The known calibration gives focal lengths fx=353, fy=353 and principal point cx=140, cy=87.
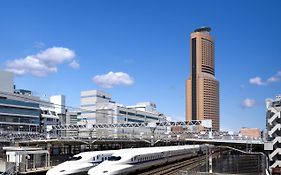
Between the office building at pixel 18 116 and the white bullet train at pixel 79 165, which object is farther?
the office building at pixel 18 116

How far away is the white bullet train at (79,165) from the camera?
39.2 meters

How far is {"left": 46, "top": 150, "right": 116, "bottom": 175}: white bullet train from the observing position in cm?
3918

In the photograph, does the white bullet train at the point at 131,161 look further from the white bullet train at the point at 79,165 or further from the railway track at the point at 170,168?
the white bullet train at the point at 79,165

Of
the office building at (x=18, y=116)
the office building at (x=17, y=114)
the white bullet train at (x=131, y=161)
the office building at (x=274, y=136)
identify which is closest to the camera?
the white bullet train at (x=131, y=161)

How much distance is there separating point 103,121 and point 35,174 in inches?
5862

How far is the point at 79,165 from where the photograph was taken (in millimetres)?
40656

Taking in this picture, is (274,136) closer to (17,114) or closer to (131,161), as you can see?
(131,161)

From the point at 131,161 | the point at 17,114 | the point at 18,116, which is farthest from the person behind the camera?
the point at 18,116

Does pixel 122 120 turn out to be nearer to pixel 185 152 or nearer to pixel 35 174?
pixel 185 152

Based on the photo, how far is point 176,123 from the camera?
12006 centimetres

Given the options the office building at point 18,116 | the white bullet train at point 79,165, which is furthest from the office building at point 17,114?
the white bullet train at point 79,165

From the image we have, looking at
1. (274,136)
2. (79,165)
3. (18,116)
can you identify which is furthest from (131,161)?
(18,116)

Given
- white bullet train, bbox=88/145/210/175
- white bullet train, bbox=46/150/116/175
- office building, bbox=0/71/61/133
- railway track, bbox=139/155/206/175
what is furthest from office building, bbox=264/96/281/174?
office building, bbox=0/71/61/133

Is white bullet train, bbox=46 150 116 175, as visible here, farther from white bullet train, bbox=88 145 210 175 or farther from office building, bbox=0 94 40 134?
office building, bbox=0 94 40 134
